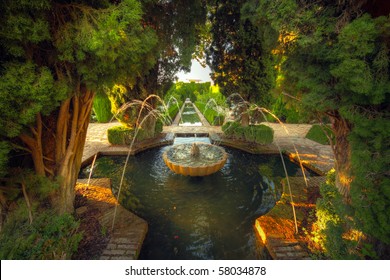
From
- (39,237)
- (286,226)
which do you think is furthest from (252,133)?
(39,237)

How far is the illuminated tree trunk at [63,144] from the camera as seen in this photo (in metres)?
3.91

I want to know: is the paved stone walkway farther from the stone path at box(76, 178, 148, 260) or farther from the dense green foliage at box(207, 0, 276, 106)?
A: the dense green foliage at box(207, 0, 276, 106)

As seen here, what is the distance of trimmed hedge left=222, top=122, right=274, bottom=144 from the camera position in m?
10.5

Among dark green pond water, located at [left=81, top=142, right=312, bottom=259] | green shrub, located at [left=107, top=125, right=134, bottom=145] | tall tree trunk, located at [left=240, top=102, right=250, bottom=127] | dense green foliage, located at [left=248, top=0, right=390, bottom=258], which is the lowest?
dark green pond water, located at [left=81, top=142, right=312, bottom=259]

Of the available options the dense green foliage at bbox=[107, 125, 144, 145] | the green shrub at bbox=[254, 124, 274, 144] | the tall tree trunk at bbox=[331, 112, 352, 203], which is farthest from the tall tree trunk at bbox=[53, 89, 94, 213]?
the green shrub at bbox=[254, 124, 274, 144]

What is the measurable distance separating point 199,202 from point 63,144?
399 cm

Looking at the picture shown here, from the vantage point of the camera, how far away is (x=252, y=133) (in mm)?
10727

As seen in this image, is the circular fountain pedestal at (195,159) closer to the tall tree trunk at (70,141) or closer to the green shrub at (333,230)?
the tall tree trunk at (70,141)

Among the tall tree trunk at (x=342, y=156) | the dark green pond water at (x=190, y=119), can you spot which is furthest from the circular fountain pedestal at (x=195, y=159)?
the dark green pond water at (x=190, y=119)

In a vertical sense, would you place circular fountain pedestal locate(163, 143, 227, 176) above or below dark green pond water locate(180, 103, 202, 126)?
above

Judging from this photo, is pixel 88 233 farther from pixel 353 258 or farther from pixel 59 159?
pixel 353 258

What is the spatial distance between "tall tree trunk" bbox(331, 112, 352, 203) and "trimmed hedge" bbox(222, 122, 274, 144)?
6.03 metres

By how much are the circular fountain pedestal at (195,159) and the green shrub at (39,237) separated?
3585mm

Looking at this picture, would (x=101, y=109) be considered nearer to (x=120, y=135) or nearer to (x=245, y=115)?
(x=120, y=135)
